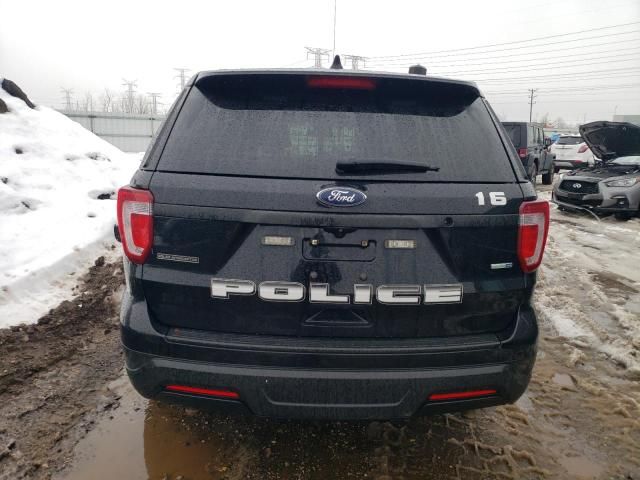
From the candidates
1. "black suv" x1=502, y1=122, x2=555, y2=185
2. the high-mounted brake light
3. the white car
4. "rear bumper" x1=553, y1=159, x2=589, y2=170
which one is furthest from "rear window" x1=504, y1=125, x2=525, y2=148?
the high-mounted brake light

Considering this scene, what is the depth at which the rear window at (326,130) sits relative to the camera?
1914mm

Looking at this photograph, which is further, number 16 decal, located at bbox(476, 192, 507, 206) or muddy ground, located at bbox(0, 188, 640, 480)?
muddy ground, located at bbox(0, 188, 640, 480)

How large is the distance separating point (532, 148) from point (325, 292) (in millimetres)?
14907

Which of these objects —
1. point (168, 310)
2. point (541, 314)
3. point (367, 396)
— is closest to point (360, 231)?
point (367, 396)

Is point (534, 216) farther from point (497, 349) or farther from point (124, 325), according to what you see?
point (124, 325)

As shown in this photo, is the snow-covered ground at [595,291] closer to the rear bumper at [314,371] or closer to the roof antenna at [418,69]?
the rear bumper at [314,371]

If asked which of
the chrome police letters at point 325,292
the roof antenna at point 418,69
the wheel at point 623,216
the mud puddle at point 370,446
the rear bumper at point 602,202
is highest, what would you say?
the roof antenna at point 418,69

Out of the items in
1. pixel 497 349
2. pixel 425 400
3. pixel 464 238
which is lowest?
pixel 425 400

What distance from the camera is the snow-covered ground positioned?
385cm

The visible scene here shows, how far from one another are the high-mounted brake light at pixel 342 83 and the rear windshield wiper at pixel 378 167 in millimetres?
411

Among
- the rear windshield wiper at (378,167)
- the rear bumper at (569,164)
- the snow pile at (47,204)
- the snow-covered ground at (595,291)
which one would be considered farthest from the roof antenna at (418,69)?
the rear bumper at (569,164)

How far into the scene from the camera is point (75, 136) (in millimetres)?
9648

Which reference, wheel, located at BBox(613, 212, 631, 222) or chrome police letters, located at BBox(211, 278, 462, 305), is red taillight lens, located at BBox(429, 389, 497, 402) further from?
wheel, located at BBox(613, 212, 631, 222)

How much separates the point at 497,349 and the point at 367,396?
2.03ft
